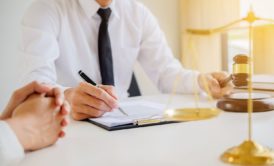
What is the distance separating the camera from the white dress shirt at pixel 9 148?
0.64m

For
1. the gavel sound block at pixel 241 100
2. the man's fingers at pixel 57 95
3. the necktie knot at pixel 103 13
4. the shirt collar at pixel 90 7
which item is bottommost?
the gavel sound block at pixel 241 100

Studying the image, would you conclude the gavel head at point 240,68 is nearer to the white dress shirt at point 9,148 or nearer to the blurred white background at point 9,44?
the white dress shirt at point 9,148

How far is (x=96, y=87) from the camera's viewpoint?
1010mm

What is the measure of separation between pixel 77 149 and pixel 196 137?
0.27 metres

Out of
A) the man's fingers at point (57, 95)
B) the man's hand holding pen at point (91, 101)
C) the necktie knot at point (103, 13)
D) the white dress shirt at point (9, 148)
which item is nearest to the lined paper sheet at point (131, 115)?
the man's hand holding pen at point (91, 101)

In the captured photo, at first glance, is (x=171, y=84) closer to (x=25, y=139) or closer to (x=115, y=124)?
(x=115, y=124)

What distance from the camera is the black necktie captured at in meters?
1.62

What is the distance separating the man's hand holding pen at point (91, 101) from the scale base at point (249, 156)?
1.45 feet

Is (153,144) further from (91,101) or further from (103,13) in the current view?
(103,13)

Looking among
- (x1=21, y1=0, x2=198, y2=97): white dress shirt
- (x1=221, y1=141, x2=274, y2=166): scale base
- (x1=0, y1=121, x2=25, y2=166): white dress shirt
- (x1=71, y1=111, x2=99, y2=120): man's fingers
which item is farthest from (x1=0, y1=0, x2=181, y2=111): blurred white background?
(x1=221, y1=141, x2=274, y2=166): scale base

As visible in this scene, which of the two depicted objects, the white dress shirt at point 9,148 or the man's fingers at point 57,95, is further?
the man's fingers at point 57,95

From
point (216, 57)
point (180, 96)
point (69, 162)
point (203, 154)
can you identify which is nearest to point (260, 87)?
point (180, 96)

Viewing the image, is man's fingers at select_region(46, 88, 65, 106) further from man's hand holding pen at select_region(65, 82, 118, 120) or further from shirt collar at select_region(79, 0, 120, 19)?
shirt collar at select_region(79, 0, 120, 19)

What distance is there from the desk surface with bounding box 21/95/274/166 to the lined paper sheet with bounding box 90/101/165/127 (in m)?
0.04
